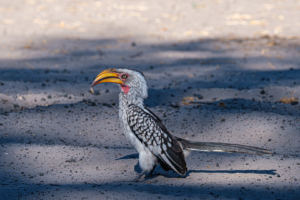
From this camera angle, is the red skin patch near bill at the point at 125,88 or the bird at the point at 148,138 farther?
the red skin patch near bill at the point at 125,88

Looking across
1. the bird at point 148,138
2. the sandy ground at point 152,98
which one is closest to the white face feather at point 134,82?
the bird at point 148,138

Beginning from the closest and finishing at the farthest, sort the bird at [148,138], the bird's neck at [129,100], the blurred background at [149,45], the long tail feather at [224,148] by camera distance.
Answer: the long tail feather at [224,148]
the bird at [148,138]
the bird's neck at [129,100]
the blurred background at [149,45]

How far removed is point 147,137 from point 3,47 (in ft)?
25.4

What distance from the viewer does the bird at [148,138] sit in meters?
4.21

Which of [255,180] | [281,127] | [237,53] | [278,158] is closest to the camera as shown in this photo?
[255,180]

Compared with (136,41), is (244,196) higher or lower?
lower

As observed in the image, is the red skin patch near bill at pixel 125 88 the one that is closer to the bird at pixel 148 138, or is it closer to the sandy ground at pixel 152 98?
the bird at pixel 148 138

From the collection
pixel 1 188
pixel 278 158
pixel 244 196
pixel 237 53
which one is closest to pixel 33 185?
pixel 1 188

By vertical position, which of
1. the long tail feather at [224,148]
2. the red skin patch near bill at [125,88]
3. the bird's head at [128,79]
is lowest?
the long tail feather at [224,148]

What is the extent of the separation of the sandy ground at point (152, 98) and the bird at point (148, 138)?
22 centimetres

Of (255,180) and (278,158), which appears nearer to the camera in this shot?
(255,180)

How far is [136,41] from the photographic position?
11.5 metres

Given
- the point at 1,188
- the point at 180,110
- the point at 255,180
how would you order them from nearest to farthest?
1. the point at 1,188
2. the point at 255,180
3. the point at 180,110

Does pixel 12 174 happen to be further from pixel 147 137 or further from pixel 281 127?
pixel 281 127
